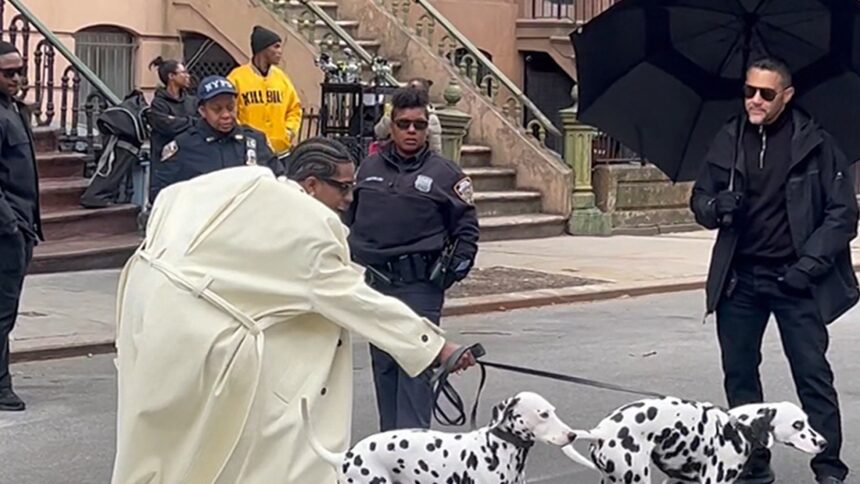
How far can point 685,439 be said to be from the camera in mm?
5742

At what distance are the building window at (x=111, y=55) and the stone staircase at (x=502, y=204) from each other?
4.31 m

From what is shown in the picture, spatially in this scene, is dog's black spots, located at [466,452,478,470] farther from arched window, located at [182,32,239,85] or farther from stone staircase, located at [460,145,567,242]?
arched window, located at [182,32,239,85]

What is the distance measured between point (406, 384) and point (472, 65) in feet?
44.3

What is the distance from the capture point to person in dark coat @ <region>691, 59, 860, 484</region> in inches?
269

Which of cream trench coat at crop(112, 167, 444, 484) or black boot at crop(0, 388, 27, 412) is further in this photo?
black boot at crop(0, 388, 27, 412)

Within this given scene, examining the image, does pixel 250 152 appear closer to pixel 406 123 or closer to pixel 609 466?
pixel 406 123

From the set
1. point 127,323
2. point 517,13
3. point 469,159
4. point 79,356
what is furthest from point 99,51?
point 127,323

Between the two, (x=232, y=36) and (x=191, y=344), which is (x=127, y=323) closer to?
(x=191, y=344)

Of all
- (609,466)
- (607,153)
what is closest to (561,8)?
(607,153)

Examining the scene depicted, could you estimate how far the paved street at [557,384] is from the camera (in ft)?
26.0

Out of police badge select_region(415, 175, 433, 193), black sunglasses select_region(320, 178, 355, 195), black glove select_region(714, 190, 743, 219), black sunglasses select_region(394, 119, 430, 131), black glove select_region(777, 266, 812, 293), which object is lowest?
black glove select_region(777, 266, 812, 293)

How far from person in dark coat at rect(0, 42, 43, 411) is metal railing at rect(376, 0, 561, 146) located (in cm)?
1107

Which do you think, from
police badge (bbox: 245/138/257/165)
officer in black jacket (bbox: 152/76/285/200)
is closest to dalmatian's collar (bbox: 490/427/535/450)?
officer in black jacket (bbox: 152/76/285/200)

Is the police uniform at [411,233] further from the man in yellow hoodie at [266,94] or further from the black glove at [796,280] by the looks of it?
the man in yellow hoodie at [266,94]
